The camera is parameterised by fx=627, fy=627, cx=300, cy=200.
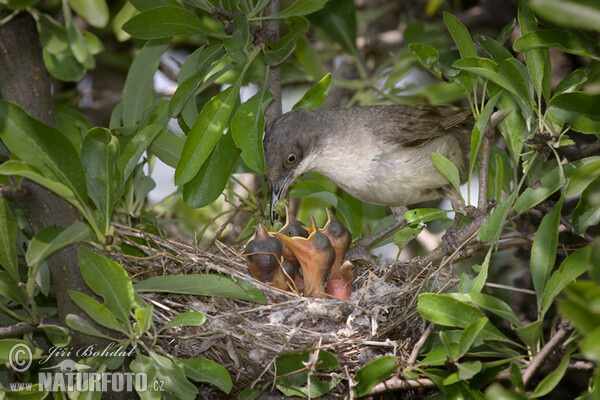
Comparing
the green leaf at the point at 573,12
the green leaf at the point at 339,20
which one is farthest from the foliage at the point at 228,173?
the green leaf at the point at 339,20

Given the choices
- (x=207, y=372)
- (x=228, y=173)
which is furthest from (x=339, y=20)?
(x=207, y=372)

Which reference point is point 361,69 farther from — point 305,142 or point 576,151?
point 576,151

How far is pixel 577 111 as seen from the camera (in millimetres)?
2553

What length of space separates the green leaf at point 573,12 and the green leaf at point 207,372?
180 centimetres

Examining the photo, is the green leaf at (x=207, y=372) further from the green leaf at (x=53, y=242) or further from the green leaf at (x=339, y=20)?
the green leaf at (x=339, y=20)

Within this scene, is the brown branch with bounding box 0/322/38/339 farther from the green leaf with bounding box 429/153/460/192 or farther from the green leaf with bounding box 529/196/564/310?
the green leaf with bounding box 529/196/564/310

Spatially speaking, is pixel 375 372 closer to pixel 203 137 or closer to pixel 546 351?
pixel 546 351

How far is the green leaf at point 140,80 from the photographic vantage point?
3461 millimetres

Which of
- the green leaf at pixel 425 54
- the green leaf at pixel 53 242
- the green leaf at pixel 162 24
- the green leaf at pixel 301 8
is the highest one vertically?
the green leaf at pixel 162 24

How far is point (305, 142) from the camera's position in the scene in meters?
4.17

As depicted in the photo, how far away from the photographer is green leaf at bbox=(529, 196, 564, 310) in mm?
2471

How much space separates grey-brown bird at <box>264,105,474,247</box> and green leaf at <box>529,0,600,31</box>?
8.51 feet

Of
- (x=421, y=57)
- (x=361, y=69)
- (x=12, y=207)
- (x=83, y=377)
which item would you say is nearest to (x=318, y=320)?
(x=83, y=377)

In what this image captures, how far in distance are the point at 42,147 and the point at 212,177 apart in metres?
0.91
